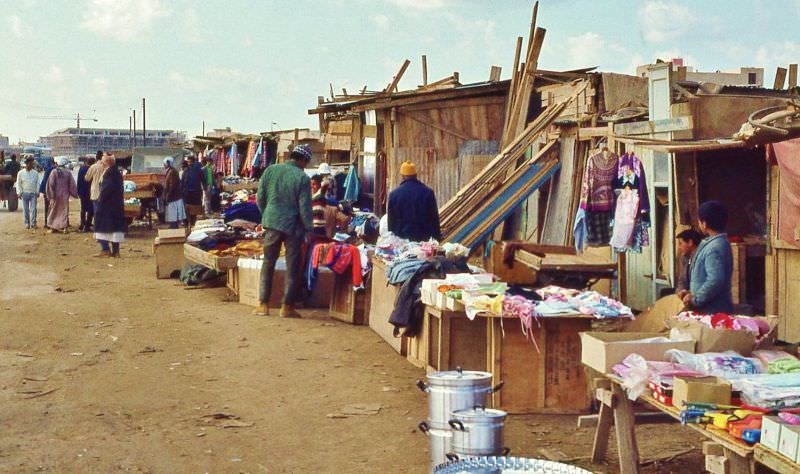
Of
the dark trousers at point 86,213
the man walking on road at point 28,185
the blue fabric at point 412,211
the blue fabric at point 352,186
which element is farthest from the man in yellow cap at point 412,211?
the man walking on road at point 28,185

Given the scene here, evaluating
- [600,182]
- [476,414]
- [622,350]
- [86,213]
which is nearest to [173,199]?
→ [86,213]

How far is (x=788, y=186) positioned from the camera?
1016 cm

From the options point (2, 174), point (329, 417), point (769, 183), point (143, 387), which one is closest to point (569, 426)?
point (329, 417)

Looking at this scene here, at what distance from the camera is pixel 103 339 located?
11109 mm

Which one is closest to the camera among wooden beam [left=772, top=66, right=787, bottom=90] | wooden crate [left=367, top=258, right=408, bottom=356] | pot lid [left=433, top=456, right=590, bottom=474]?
pot lid [left=433, top=456, right=590, bottom=474]

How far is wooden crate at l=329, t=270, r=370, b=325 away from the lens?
12.3 m

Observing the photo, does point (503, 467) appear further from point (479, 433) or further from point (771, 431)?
point (771, 431)

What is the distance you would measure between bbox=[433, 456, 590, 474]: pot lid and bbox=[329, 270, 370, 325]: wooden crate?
24.9 ft

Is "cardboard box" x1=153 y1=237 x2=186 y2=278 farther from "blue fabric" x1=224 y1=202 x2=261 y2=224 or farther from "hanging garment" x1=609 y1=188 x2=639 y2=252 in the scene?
"hanging garment" x1=609 y1=188 x2=639 y2=252

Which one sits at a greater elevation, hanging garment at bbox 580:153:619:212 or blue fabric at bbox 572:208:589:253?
hanging garment at bbox 580:153:619:212

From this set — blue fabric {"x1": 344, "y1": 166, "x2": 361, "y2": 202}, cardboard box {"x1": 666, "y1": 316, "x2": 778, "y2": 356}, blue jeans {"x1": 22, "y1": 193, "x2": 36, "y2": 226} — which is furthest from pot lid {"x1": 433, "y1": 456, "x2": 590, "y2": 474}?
blue jeans {"x1": 22, "y1": 193, "x2": 36, "y2": 226}

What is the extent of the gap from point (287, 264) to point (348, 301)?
2.98 ft

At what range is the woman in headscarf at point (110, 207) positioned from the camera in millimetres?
18906

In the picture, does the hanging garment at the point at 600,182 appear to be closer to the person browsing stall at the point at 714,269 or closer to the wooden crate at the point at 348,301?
the wooden crate at the point at 348,301
